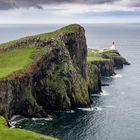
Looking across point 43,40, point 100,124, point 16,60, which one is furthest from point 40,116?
point 43,40

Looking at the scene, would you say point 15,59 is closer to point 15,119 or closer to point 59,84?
point 59,84

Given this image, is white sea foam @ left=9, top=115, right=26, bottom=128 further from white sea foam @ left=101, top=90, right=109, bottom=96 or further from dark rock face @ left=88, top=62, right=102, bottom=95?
white sea foam @ left=101, top=90, right=109, bottom=96

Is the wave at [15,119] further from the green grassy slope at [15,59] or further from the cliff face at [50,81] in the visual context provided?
the green grassy slope at [15,59]

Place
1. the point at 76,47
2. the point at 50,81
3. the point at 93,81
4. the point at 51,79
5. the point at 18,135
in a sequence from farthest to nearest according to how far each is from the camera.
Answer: the point at 93,81 < the point at 76,47 < the point at 51,79 < the point at 50,81 < the point at 18,135

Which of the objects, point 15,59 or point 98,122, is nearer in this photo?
point 98,122

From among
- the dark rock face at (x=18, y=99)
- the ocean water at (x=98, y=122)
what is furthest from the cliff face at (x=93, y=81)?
the dark rock face at (x=18, y=99)

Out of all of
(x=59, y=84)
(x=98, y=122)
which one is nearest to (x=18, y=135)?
(x=98, y=122)

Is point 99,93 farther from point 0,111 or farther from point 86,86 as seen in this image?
point 0,111
